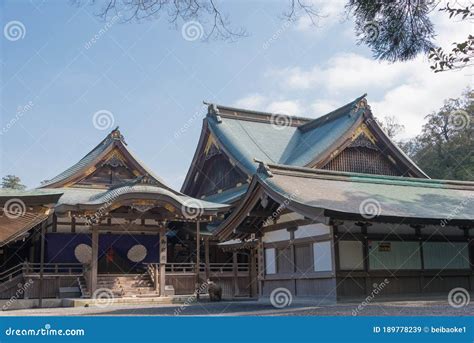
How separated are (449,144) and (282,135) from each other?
16.4m

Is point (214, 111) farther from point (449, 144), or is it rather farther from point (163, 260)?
point (449, 144)

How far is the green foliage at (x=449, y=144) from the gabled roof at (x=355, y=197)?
20598 millimetres

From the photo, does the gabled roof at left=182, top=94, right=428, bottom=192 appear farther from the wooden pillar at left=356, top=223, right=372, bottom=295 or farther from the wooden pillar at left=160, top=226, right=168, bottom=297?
the wooden pillar at left=356, top=223, right=372, bottom=295

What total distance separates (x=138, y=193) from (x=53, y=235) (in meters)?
5.42

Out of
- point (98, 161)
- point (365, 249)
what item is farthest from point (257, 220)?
point (98, 161)

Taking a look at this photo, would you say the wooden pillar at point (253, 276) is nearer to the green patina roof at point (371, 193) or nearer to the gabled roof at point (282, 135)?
the gabled roof at point (282, 135)

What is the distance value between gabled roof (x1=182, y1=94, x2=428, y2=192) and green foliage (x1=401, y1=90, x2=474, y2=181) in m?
13.2

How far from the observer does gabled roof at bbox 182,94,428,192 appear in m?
28.2

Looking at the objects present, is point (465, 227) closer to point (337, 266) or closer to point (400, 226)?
point (400, 226)

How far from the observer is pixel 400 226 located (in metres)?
17.3

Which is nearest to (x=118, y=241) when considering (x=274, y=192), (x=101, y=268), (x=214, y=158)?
(x=101, y=268)

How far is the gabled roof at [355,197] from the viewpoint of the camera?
51.2 ft

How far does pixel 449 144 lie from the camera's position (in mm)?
43156

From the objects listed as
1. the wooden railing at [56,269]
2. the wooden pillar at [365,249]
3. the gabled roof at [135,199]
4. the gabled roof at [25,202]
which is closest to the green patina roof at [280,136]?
the gabled roof at [135,199]
